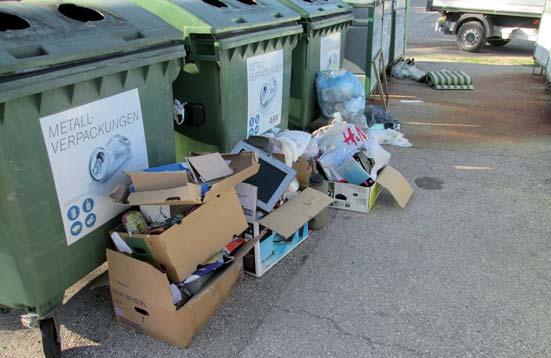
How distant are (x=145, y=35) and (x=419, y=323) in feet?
7.30

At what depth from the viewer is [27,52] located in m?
2.08

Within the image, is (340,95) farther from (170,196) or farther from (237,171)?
(170,196)

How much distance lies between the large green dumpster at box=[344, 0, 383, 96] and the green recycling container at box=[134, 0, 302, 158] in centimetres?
219

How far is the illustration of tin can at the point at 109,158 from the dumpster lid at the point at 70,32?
1.50 ft

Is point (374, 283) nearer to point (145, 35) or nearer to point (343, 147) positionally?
point (343, 147)

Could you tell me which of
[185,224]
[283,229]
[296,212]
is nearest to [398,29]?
[296,212]

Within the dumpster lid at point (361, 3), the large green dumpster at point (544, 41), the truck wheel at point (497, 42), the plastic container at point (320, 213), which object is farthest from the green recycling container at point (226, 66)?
the truck wheel at point (497, 42)

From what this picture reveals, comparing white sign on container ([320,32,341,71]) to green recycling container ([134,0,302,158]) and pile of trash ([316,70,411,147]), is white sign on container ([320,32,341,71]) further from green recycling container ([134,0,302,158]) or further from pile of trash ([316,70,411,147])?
green recycling container ([134,0,302,158])

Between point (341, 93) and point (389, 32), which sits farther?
point (389, 32)

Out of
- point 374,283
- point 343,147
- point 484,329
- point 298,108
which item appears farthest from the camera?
point 298,108

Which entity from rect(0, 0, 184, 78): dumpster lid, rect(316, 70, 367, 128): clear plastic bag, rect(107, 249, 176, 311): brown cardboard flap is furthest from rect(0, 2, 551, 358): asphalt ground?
rect(0, 0, 184, 78): dumpster lid

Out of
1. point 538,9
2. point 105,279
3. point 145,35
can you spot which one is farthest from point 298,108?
point 538,9

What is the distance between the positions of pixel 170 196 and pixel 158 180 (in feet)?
0.58

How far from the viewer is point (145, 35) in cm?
274
